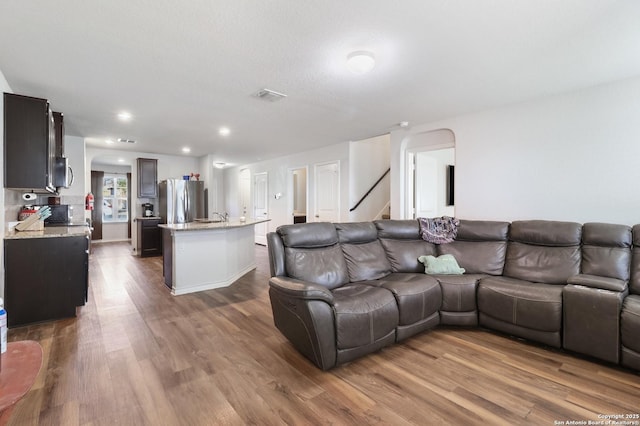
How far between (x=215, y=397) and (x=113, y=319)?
1.97 m

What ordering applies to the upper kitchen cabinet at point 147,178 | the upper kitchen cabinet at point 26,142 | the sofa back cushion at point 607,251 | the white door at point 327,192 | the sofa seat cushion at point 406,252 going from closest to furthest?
the sofa back cushion at point 607,251, the upper kitchen cabinet at point 26,142, the sofa seat cushion at point 406,252, the white door at point 327,192, the upper kitchen cabinet at point 147,178

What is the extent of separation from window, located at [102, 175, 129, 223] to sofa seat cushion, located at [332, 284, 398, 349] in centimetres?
968

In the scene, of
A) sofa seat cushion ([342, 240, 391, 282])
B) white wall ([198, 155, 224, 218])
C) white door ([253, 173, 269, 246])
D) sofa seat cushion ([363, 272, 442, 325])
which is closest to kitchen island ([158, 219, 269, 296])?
sofa seat cushion ([342, 240, 391, 282])

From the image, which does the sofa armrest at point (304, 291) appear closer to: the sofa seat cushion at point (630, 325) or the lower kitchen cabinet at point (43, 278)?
the sofa seat cushion at point (630, 325)

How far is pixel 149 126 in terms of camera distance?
4.80m

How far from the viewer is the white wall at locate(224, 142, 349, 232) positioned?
613 centimetres

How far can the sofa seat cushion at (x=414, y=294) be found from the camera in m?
2.59

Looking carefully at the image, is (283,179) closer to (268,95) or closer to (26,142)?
(268,95)

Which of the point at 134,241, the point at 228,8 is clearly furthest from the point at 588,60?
the point at 134,241

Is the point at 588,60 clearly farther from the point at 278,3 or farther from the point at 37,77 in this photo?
the point at 37,77

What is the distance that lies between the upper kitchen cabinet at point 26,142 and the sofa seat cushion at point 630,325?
17.5ft

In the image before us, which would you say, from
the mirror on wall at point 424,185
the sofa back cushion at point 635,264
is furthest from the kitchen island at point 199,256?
the sofa back cushion at point 635,264

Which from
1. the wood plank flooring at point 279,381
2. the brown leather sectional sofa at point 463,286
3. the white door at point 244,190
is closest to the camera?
the wood plank flooring at point 279,381

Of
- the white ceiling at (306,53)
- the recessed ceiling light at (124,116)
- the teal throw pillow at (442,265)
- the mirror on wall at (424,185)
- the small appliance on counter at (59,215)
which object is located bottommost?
the teal throw pillow at (442,265)
